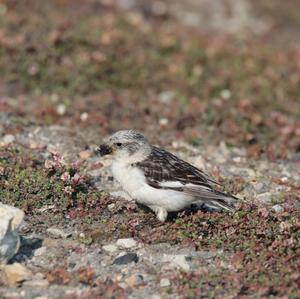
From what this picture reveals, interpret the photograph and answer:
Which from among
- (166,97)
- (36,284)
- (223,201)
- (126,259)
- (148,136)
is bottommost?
(36,284)

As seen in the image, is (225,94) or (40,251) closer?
(40,251)

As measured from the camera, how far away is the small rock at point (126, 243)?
8461 millimetres

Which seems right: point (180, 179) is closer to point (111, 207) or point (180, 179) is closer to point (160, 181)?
point (160, 181)

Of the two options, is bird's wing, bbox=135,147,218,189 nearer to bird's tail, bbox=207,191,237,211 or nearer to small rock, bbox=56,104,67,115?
bird's tail, bbox=207,191,237,211

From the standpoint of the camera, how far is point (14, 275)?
7.53 meters

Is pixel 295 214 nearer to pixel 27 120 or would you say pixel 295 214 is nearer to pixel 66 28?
pixel 27 120

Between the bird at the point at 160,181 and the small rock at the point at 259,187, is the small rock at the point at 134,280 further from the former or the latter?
→ the small rock at the point at 259,187

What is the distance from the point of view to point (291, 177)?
11852mm

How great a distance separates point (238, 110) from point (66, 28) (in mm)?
5287

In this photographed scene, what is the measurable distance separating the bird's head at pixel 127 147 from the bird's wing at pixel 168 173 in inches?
5.0

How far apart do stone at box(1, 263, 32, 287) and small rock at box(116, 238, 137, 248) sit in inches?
52.6

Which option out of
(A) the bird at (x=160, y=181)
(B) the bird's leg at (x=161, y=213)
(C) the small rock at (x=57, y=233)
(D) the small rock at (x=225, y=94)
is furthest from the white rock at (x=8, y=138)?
(D) the small rock at (x=225, y=94)

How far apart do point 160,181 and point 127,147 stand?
0.85 metres

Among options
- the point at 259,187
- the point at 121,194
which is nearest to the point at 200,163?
the point at 259,187
